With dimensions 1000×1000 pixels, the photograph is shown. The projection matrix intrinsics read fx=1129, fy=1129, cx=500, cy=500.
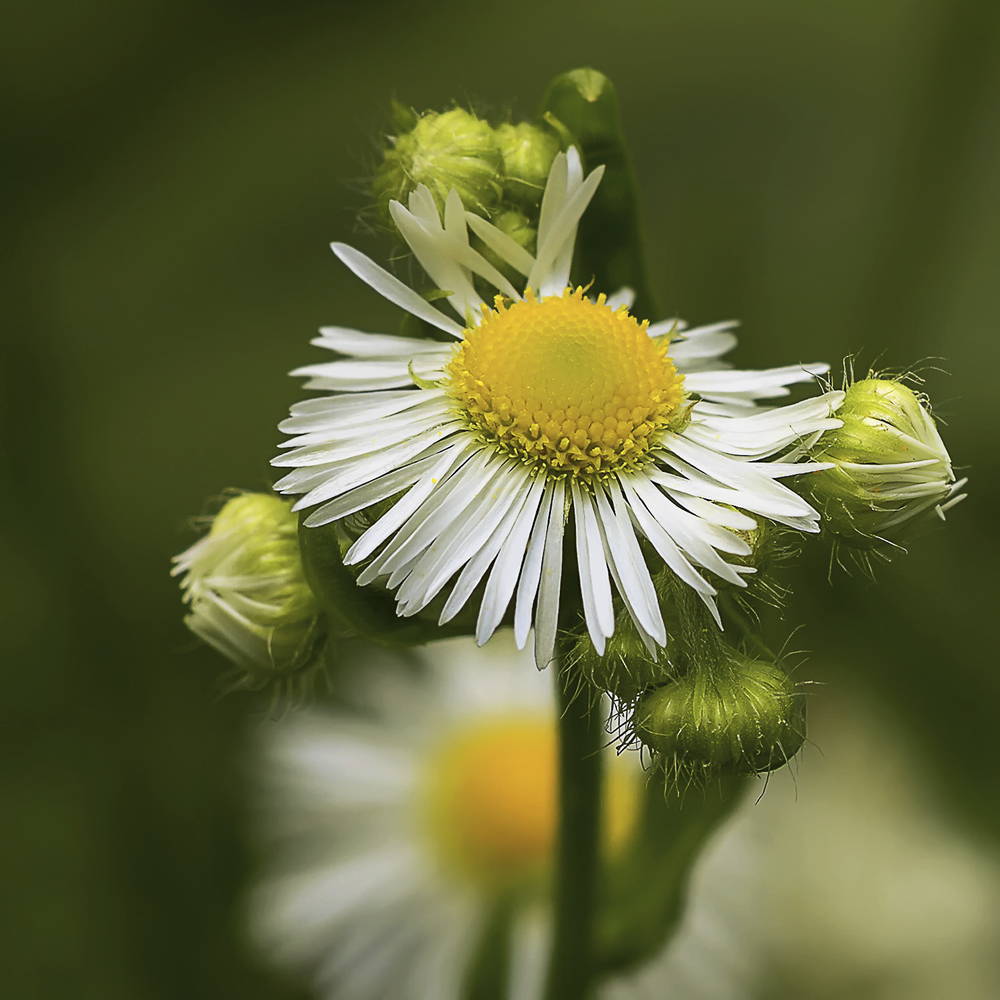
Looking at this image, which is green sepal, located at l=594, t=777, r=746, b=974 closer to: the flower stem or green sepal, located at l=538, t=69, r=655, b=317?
the flower stem

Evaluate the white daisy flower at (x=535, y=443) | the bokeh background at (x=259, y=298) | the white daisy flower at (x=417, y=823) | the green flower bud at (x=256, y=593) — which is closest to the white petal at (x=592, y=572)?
the white daisy flower at (x=535, y=443)

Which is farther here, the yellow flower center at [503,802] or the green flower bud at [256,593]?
the yellow flower center at [503,802]

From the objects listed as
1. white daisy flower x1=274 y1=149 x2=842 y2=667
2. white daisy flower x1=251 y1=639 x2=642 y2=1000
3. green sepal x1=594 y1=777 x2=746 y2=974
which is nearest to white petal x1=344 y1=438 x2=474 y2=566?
white daisy flower x1=274 y1=149 x2=842 y2=667

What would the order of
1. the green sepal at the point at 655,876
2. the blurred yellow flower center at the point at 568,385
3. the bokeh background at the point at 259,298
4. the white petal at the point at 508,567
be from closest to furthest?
the white petal at the point at 508,567
the blurred yellow flower center at the point at 568,385
the green sepal at the point at 655,876
the bokeh background at the point at 259,298

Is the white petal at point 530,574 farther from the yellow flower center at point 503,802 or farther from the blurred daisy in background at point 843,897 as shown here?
the blurred daisy in background at point 843,897

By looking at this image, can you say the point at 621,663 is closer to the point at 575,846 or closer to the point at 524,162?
the point at 575,846

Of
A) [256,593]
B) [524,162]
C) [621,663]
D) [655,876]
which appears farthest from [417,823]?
[524,162]

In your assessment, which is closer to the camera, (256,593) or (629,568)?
(629,568)
